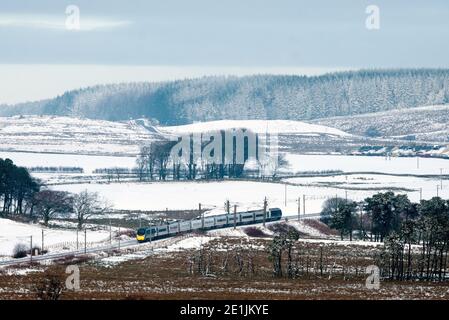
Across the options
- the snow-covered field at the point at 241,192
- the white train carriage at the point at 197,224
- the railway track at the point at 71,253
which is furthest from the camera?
the snow-covered field at the point at 241,192

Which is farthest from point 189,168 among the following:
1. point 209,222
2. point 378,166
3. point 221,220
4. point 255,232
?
point 255,232

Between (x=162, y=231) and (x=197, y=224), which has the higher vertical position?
(x=197, y=224)

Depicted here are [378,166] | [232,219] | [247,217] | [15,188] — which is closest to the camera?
[232,219]

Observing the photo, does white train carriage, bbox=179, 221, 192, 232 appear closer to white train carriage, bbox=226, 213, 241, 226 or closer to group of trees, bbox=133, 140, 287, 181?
white train carriage, bbox=226, 213, 241, 226

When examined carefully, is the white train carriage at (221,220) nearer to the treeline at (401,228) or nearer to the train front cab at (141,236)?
the treeline at (401,228)

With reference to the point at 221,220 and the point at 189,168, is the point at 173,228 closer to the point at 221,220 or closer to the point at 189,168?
the point at 221,220

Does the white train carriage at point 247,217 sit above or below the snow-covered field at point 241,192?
below

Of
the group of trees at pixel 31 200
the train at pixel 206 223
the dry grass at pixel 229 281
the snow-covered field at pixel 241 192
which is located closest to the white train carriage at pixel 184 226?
the train at pixel 206 223
